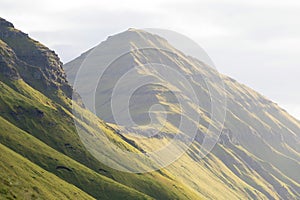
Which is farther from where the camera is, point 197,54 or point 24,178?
point 24,178

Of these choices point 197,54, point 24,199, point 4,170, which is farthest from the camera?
point 4,170

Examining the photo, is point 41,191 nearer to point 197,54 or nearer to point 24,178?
point 24,178

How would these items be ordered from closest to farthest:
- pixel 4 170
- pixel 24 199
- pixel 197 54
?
1. pixel 197 54
2. pixel 24 199
3. pixel 4 170

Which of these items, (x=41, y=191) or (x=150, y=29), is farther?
(x=41, y=191)

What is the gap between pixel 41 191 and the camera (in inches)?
7721

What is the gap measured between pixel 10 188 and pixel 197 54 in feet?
272

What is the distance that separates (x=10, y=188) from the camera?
181 m

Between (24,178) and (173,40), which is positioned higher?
(173,40)

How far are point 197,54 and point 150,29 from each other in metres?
27.8

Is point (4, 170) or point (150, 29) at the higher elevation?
point (150, 29)

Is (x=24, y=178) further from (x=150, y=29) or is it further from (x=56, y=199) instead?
(x=150, y=29)

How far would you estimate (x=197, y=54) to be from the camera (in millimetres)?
161875

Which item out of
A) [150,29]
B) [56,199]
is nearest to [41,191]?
[56,199]

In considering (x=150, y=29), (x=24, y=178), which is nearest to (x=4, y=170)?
(x=24, y=178)
